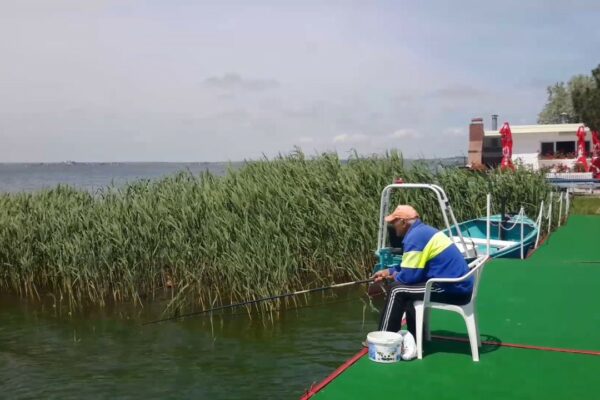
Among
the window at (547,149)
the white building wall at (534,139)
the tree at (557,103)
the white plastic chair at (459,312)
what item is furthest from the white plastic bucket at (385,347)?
the tree at (557,103)

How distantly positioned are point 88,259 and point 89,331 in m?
1.36

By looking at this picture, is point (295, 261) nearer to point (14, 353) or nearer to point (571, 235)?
point (14, 353)

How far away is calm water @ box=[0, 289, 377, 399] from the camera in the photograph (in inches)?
236

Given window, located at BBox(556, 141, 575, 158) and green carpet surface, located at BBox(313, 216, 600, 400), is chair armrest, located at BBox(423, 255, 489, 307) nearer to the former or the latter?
green carpet surface, located at BBox(313, 216, 600, 400)

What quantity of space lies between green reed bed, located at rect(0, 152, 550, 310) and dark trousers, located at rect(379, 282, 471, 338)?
343 centimetres

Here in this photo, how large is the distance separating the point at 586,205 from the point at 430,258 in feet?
49.1

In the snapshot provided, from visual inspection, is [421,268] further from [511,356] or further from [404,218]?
[511,356]

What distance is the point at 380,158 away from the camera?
1106cm

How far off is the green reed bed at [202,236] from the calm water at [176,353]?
0.58 meters

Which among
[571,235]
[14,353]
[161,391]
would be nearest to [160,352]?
[161,391]

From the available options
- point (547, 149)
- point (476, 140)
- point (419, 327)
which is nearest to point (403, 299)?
point (419, 327)

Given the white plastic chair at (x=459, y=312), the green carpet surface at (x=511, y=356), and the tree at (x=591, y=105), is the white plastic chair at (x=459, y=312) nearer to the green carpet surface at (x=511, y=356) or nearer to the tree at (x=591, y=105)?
the green carpet surface at (x=511, y=356)

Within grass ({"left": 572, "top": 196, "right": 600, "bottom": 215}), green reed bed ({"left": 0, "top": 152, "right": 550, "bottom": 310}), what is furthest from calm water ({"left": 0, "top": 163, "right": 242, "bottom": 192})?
grass ({"left": 572, "top": 196, "right": 600, "bottom": 215})

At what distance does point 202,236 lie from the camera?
884 cm
